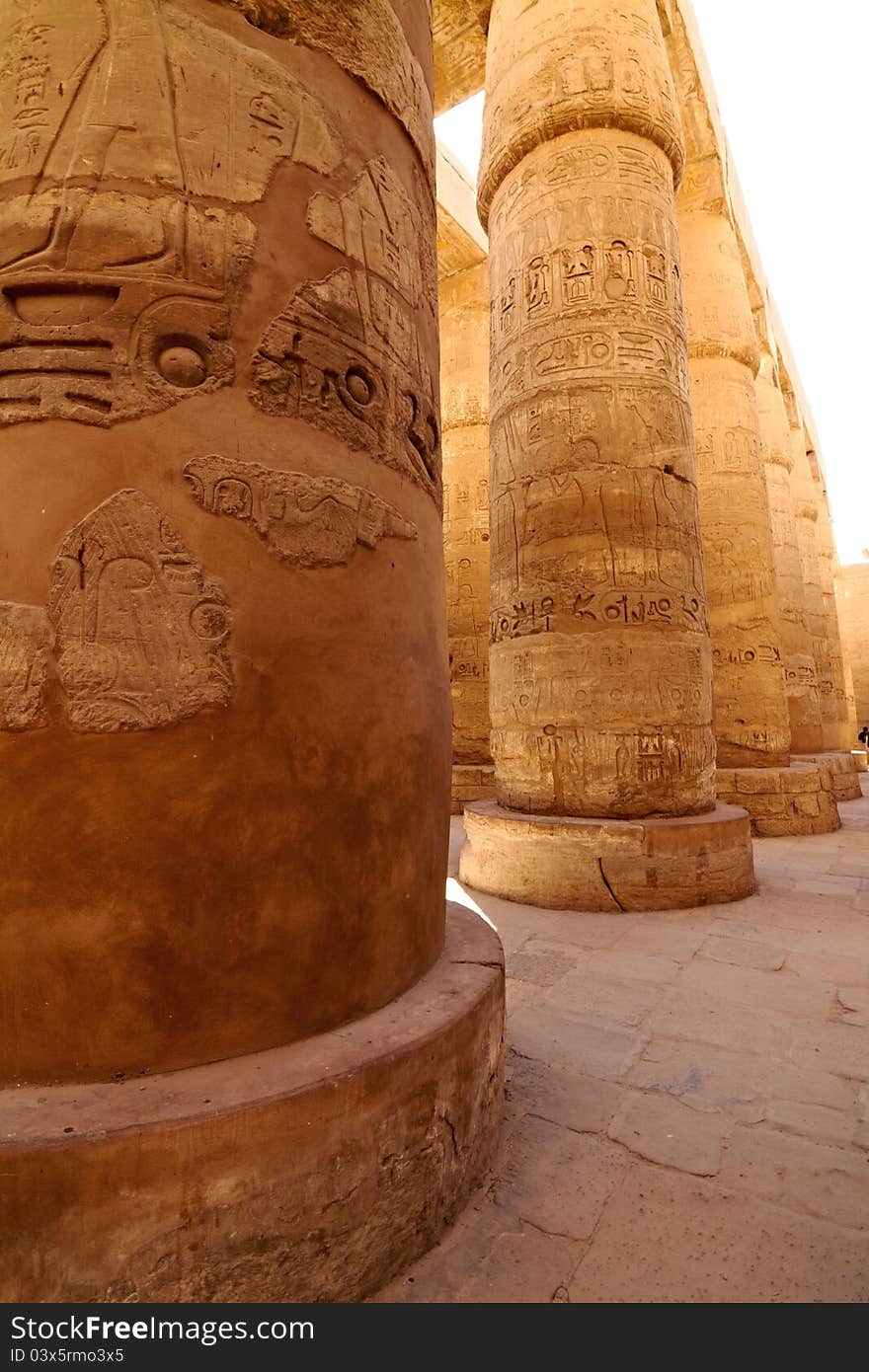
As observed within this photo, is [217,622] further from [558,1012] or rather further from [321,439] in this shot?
[558,1012]

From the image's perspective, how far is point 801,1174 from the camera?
177 cm

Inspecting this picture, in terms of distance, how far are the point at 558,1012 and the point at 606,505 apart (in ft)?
10.3

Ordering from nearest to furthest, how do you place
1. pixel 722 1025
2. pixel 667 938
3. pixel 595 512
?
pixel 722 1025
pixel 667 938
pixel 595 512

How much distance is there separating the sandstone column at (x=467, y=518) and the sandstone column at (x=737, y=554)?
2.85 metres

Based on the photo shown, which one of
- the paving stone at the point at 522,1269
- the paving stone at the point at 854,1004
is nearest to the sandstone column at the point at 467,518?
the paving stone at the point at 854,1004

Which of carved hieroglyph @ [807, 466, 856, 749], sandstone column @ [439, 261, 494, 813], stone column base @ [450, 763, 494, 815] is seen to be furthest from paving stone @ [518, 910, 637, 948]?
carved hieroglyph @ [807, 466, 856, 749]

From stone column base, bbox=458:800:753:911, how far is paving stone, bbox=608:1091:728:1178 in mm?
2041

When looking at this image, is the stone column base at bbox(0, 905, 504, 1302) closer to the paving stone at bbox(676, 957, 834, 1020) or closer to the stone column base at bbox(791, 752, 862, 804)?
the paving stone at bbox(676, 957, 834, 1020)

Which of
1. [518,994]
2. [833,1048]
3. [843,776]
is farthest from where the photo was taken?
[843,776]

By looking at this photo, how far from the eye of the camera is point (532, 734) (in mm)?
4602

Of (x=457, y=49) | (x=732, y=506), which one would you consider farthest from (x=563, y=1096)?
(x=457, y=49)

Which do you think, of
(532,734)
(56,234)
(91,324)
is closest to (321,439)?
(91,324)

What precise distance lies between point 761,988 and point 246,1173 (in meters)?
2.53

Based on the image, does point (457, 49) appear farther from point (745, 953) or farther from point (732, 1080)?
point (732, 1080)
